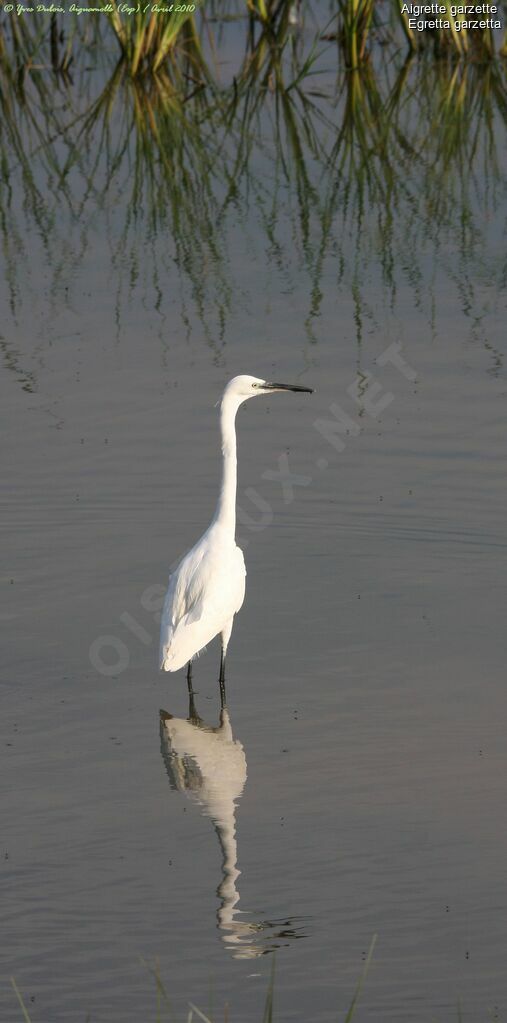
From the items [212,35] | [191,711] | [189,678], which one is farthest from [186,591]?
[212,35]

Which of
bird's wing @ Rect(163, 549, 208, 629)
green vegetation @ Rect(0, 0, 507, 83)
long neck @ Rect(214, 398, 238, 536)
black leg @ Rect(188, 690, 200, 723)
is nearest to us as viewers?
black leg @ Rect(188, 690, 200, 723)

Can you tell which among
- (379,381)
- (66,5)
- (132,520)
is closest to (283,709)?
(132,520)

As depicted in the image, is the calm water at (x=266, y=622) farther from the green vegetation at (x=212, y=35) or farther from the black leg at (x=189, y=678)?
the green vegetation at (x=212, y=35)

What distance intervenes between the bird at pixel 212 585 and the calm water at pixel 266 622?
261 millimetres

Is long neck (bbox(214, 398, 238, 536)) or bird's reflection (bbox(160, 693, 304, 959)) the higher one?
long neck (bbox(214, 398, 238, 536))

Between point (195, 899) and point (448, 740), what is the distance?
4.68 ft

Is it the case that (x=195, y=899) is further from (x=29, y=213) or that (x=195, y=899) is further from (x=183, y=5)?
(x=183, y=5)

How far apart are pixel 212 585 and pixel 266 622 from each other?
0.65m

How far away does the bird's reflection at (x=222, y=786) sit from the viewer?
4.93 metres

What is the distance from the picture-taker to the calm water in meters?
4.90

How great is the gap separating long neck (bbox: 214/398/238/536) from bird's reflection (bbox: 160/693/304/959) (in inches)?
31.8

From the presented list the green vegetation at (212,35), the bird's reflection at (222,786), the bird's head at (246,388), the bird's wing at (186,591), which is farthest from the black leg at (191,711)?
the green vegetation at (212,35)

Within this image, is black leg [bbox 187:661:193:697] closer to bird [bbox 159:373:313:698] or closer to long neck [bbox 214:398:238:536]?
bird [bbox 159:373:313:698]

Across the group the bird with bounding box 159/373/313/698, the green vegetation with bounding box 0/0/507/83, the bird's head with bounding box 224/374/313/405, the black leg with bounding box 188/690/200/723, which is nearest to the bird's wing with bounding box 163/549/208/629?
the bird with bounding box 159/373/313/698
